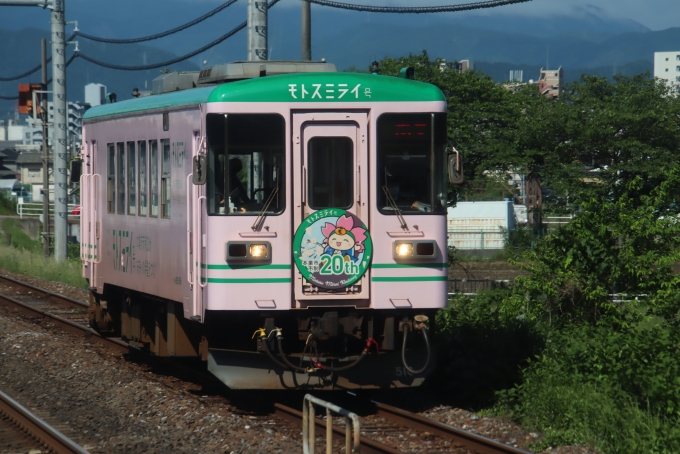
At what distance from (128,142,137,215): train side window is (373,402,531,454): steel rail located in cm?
367

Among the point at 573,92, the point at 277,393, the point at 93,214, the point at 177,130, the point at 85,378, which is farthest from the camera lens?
the point at 573,92

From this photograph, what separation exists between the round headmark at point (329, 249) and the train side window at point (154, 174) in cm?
233

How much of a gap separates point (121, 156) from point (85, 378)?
102 inches

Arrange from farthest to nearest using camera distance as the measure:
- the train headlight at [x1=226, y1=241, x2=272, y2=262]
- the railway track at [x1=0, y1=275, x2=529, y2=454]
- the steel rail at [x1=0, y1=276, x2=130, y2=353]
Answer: the steel rail at [x1=0, y1=276, x2=130, y2=353]
the train headlight at [x1=226, y1=241, x2=272, y2=262]
the railway track at [x1=0, y1=275, x2=529, y2=454]

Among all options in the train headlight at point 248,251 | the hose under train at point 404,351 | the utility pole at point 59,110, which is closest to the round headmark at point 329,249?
the train headlight at point 248,251

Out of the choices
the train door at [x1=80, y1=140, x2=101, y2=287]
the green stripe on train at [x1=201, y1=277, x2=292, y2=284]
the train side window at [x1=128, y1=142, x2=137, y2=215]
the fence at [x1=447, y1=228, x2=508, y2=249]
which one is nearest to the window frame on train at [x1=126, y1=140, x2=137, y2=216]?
the train side window at [x1=128, y1=142, x2=137, y2=215]

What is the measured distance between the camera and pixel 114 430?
885 centimetres

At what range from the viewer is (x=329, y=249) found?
8789 millimetres

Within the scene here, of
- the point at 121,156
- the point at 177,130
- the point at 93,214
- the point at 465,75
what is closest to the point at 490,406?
the point at 177,130

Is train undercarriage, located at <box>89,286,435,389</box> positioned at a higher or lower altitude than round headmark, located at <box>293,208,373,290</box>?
lower

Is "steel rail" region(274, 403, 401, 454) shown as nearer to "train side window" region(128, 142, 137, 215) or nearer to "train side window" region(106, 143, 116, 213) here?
"train side window" region(128, 142, 137, 215)

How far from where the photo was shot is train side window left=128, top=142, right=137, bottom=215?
1116 cm

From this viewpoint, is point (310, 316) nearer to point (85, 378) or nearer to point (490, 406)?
point (490, 406)

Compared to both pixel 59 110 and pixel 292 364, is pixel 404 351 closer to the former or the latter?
pixel 292 364
